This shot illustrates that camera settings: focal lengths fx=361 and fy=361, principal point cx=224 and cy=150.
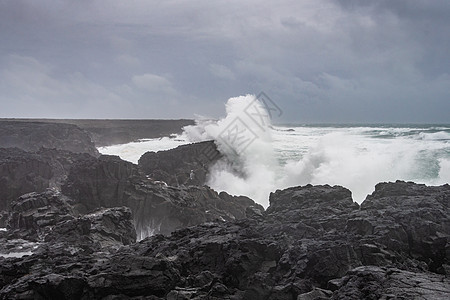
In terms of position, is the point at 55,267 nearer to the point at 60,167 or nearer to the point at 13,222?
the point at 13,222

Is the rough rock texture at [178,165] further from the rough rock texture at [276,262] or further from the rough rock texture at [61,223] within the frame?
the rough rock texture at [276,262]

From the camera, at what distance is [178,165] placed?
28.2 m

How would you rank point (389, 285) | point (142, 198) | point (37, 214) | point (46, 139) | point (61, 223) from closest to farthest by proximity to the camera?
point (389, 285) < point (61, 223) < point (37, 214) < point (142, 198) < point (46, 139)

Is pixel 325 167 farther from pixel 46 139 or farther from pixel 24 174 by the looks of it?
pixel 46 139

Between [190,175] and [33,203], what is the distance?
12.5m

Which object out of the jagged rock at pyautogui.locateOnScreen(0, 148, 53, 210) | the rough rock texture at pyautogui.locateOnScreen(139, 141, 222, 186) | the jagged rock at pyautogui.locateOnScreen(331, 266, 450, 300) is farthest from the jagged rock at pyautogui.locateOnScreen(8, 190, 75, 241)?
the jagged rock at pyautogui.locateOnScreen(331, 266, 450, 300)

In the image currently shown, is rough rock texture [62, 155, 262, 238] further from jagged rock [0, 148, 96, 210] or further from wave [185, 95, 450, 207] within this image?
wave [185, 95, 450, 207]

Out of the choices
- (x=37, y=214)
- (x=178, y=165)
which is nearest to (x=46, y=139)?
(x=178, y=165)

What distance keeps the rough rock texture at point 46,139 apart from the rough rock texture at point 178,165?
1665 centimetres

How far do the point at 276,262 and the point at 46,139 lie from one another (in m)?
39.6

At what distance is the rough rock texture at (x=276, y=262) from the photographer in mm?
7562

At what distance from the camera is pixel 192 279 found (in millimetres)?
8711

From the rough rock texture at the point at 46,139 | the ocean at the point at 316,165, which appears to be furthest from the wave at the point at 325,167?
the rough rock texture at the point at 46,139

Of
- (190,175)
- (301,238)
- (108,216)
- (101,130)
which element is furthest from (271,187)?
(101,130)
